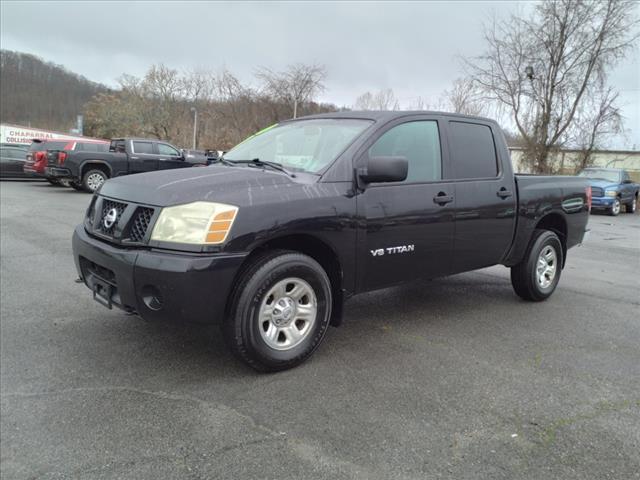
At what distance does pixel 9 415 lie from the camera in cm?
275

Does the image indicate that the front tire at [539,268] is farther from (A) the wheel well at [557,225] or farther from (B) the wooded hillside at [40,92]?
(B) the wooded hillside at [40,92]

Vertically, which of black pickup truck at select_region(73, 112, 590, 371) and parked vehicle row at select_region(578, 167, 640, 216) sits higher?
parked vehicle row at select_region(578, 167, 640, 216)

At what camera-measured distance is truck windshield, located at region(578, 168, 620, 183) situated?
1934 cm

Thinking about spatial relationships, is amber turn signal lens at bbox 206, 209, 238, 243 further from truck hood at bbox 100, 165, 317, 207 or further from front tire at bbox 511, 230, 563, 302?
front tire at bbox 511, 230, 563, 302

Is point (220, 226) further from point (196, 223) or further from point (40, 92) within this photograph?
point (40, 92)

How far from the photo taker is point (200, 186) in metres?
3.19

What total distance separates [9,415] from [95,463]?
785 millimetres

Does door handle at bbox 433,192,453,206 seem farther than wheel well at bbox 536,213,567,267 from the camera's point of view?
No

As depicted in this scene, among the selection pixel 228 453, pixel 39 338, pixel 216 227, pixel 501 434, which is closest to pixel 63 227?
pixel 39 338

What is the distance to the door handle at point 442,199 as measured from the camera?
162 inches

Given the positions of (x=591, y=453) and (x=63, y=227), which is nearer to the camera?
(x=591, y=453)

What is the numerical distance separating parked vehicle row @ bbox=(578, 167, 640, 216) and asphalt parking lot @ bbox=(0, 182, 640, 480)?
15.1 metres

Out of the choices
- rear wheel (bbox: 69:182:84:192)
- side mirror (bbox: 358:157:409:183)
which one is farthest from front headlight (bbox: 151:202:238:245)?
rear wheel (bbox: 69:182:84:192)

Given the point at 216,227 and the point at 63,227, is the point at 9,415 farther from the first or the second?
the point at 63,227
